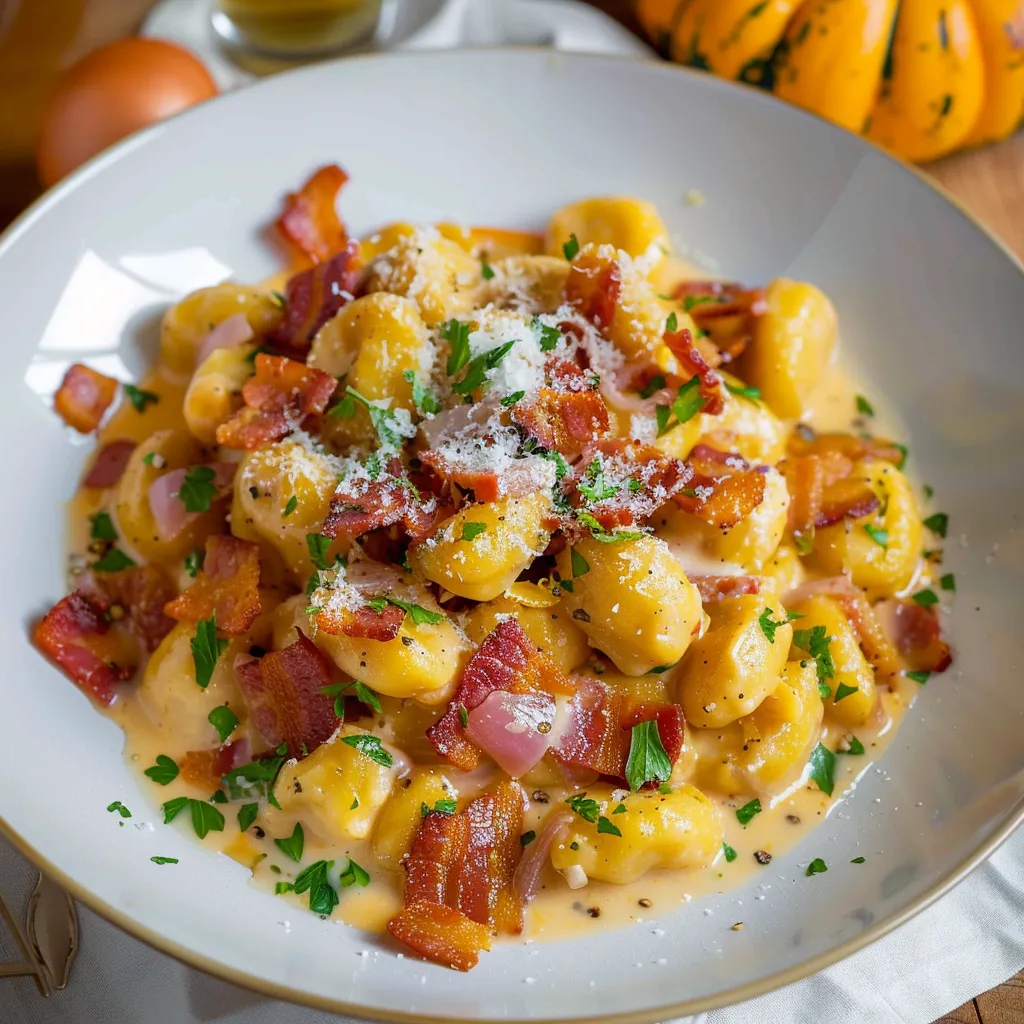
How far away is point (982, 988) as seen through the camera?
1.90m

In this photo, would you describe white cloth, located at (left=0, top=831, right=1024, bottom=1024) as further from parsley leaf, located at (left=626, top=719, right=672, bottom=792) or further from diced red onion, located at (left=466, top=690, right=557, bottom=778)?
diced red onion, located at (left=466, top=690, right=557, bottom=778)

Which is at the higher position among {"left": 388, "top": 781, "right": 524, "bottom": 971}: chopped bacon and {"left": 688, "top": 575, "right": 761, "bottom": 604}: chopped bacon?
{"left": 688, "top": 575, "right": 761, "bottom": 604}: chopped bacon

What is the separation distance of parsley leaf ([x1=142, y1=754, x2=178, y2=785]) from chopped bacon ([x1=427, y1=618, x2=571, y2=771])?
0.48m

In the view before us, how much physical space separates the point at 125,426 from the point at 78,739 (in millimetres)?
724

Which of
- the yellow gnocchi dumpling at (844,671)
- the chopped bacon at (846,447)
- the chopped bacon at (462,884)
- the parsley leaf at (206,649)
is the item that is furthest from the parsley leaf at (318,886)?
the chopped bacon at (846,447)

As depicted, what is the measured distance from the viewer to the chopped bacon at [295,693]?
6.53 feet

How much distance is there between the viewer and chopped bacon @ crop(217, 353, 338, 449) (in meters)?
2.16

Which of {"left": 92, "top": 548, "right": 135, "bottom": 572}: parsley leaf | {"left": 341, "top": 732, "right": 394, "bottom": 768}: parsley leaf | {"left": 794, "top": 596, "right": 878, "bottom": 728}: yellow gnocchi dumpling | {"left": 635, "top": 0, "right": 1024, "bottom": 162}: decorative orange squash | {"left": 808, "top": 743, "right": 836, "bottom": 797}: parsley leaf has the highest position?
{"left": 635, "top": 0, "right": 1024, "bottom": 162}: decorative orange squash

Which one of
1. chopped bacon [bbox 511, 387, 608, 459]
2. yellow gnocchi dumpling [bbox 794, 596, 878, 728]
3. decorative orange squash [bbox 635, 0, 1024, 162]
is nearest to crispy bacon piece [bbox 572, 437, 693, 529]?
chopped bacon [bbox 511, 387, 608, 459]

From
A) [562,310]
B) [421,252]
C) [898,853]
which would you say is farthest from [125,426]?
[898,853]

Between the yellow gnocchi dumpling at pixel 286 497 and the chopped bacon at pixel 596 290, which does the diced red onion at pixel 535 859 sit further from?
the chopped bacon at pixel 596 290

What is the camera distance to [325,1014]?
6.07ft

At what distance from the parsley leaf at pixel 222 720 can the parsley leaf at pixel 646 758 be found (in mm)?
710

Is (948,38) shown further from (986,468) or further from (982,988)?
(982,988)
